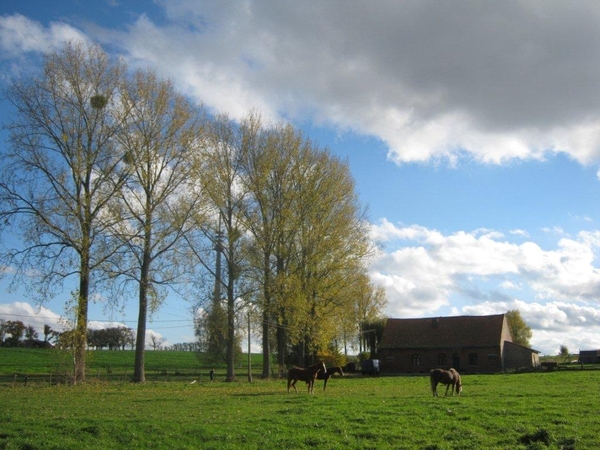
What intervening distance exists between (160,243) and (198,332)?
25333 mm

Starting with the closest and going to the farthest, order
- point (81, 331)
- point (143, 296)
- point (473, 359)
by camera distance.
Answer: point (81, 331) < point (143, 296) < point (473, 359)

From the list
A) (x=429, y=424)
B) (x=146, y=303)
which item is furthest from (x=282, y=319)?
(x=429, y=424)

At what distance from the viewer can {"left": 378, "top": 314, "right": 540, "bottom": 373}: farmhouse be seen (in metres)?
60.7

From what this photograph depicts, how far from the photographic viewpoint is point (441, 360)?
62.2 m

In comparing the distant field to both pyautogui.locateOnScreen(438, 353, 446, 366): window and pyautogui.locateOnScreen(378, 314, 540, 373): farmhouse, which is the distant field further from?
pyautogui.locateOnScreen(438, 353, 446, 366): window

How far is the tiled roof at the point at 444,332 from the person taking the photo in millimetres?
61812

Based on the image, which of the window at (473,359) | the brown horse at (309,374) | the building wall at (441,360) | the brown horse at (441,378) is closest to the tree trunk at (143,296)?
the brown horse at (309,374)

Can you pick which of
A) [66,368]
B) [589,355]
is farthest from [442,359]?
[66,368]

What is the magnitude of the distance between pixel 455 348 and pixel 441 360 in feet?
6.61

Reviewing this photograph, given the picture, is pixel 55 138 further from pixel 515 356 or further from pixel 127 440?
pixel 515 356

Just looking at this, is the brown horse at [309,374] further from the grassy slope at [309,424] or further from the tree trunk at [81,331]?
the tree trunk at [81,331]

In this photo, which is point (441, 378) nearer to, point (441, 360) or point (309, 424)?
point (309, 424)

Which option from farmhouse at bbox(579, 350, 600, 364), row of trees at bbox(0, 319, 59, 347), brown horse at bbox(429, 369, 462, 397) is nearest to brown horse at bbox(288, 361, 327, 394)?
brown horse at bbox(429, 369, 462, 397)

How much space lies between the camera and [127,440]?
13.8m
